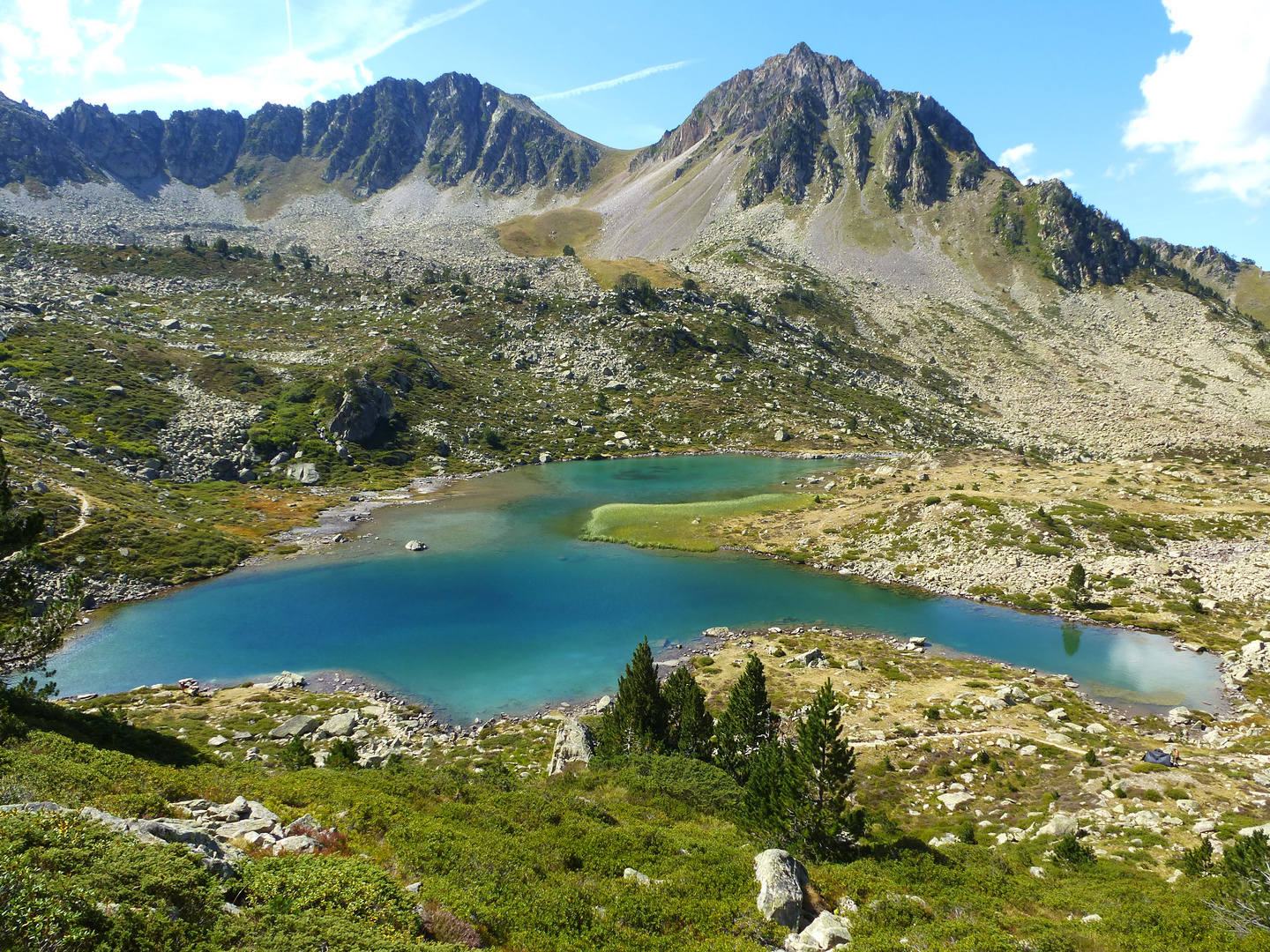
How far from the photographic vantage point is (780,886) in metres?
14.1

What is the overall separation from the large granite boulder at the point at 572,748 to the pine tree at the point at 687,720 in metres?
3.82

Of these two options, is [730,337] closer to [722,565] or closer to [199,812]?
[722,565]

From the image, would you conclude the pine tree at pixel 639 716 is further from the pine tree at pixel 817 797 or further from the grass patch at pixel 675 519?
the grass patch at pixel 675 519

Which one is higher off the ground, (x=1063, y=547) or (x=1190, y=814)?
(x=1063, y=547)

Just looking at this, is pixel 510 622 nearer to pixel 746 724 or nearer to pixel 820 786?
pixel 746 724

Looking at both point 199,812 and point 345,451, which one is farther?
point 345,451

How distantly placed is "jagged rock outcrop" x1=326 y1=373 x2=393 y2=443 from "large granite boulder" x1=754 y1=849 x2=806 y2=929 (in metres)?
108

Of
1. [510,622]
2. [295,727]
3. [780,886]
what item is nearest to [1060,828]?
[780,886]

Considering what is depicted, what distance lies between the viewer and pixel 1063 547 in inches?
2090

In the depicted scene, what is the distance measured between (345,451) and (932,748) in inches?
3990

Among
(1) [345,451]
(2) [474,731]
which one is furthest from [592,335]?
(2) [474,731]

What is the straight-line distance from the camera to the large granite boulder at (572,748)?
84.6 feet

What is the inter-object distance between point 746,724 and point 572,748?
837 centimetres

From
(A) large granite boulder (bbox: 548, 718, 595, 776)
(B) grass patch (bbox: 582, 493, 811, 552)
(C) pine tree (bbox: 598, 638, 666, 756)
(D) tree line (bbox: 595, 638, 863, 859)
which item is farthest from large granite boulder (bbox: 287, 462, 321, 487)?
(C) pine tree (bbox: 598, 638, 666, 756)
